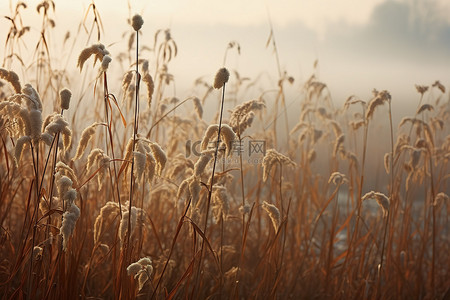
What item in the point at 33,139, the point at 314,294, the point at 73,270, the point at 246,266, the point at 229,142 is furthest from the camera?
the point at 246,266

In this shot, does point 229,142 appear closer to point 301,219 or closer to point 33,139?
point 33,139

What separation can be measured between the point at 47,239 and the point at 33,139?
1.07 feet

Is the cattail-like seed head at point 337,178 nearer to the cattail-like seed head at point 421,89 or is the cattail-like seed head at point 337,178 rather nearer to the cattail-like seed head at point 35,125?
the cattail-like seed head at point 421,89

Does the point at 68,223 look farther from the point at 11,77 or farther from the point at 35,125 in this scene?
the point at 11,77

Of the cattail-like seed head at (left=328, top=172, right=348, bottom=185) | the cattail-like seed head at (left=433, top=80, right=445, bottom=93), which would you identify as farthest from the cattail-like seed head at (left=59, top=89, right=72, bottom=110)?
the cattail-like seed head at (left=433, top=80, right=445, bottom=93)

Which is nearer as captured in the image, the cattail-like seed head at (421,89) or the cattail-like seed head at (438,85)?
the cattail-like seed head at (421,89)

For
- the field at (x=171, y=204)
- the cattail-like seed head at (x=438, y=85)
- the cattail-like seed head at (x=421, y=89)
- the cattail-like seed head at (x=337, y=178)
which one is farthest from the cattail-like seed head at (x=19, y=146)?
the cattail-like seed head at (x=438, y=85)

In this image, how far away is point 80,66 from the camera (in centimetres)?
126

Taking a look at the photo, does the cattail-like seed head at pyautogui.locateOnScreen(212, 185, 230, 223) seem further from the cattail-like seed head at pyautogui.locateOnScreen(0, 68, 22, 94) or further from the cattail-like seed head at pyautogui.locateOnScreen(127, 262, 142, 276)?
the cattail-like seed head at pyautogui.locateOnScreen(0, 68, 22, 94)

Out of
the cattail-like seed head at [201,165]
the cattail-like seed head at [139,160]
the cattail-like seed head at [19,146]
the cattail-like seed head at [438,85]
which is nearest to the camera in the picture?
the cattail-like seed head at [19,146]

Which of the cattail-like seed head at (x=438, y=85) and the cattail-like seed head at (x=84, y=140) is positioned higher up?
the cattail-like seed head at (x=438, y=85)

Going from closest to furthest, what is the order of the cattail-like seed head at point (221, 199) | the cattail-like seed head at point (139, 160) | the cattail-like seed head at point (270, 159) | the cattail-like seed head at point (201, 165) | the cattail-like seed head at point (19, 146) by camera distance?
1. the cattail-like seed head at point (19, 146)
2. the cattail-like seed head at point (139, 160)
3. the cattail-like seed head at point (201, 165)
4. the cattail-like seed head at point (221, 199)
5. the cattail-like seed head at point (270, 159)

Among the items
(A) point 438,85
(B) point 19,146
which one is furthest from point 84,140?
(A) point 438,85

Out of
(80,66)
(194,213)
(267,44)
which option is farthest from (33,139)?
(267,44)
